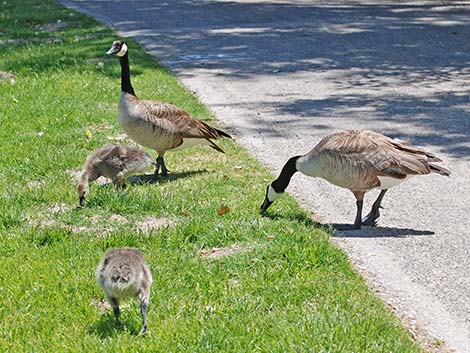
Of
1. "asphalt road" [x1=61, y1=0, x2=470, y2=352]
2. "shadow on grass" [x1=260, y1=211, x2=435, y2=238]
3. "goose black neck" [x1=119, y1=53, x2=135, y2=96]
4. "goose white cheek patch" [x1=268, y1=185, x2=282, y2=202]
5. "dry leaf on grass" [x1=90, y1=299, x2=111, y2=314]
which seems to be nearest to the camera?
"dry leaf on grass" [x1=90, y1=299, x2=111, y2=314]

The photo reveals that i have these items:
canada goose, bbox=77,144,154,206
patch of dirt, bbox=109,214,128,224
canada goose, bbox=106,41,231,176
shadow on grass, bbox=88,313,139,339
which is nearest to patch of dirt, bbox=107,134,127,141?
canada goose, bbox=106,41,231,176

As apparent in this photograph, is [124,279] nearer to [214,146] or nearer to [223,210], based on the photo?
[223,210]

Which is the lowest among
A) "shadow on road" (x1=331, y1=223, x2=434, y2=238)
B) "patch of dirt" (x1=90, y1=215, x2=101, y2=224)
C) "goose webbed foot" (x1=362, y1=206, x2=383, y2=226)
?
"shadow on road" (x1=331, y1=223, x2=434, y2=238)

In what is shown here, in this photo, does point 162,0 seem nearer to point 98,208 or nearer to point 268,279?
point 98,208

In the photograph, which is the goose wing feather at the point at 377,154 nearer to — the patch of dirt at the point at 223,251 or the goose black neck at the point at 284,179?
the goose black neck at the point at 284,179

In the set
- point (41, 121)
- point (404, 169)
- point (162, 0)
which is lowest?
point (162, 0)

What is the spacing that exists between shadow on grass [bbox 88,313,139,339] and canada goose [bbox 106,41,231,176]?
3122mm

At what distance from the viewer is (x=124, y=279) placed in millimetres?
4484

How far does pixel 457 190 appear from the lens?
295 inches

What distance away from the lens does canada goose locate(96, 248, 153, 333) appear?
14.8 ft

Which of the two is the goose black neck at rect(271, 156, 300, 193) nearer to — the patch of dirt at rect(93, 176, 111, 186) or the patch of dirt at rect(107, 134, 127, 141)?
the patch of dirt at rect(93, 176, 111, 186)

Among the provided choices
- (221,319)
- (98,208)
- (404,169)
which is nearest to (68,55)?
(98,208)

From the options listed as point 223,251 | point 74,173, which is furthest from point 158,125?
point 223,251

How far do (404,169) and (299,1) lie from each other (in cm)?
1868
